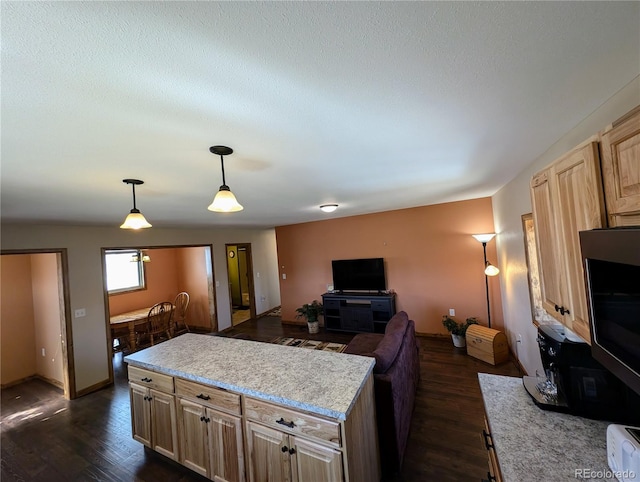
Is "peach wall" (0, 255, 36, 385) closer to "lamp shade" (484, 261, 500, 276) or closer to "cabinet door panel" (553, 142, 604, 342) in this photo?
"cabinet door panel" (553, 142, 604, 342)

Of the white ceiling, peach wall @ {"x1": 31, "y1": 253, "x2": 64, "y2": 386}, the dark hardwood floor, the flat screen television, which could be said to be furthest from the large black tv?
peach wall @ {"x1": 31, "y1": 253, "x2": 64, "y2": 386}

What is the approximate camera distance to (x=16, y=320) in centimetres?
399

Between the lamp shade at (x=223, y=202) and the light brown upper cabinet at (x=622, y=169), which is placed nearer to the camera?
the light brown upper cabinet at (x=622, y=169)

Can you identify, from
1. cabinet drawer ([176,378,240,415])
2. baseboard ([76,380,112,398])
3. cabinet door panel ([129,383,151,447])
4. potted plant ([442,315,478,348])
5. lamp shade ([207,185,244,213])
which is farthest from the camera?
potted plant ([442,315,478,348])

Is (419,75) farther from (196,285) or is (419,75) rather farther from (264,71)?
(196,285)

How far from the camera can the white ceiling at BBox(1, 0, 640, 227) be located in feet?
2.22

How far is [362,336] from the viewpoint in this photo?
3.43 metres

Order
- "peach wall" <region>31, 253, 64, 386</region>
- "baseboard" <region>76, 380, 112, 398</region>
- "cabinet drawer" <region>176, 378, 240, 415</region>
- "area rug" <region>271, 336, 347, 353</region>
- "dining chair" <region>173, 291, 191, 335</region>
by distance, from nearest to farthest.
Answer: "cabinet drawer" <region>176, 378, 240, 415</region> → "baseboard" <region>76, 380, 112, 398</region> → "peach wall" <region>31, 253, 64, 386</region> → "area rug" <region>271, 336, 347, 353</region> → "dining chair" <region>173, 291, 191, 335</region>

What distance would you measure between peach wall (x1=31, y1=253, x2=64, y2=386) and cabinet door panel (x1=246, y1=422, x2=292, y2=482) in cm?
381

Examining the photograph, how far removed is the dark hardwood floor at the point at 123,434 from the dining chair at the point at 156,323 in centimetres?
115

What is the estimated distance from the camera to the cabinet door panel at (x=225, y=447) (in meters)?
1.70

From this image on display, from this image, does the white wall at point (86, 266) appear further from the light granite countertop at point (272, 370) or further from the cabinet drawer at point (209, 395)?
the cabinet drawer at point (209, 395)

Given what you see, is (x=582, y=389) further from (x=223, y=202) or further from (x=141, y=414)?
(x=141, y=414)

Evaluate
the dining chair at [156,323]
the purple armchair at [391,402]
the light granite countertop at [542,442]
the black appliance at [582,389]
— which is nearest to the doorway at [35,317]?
the dining chair at [156,323]
